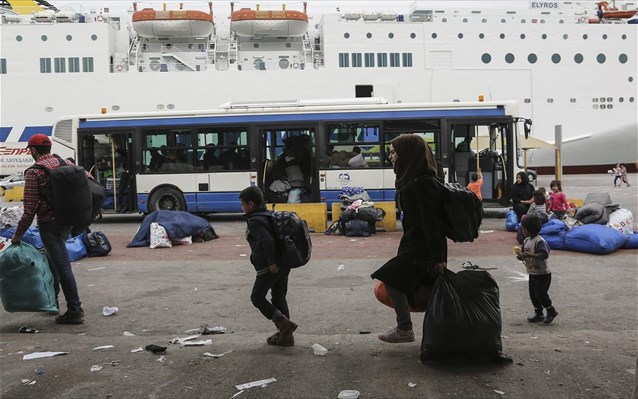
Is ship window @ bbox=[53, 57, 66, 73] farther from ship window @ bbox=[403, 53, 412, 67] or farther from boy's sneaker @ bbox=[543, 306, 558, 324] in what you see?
boy's sneaker @ bbox=[543, 306, 558, 324]

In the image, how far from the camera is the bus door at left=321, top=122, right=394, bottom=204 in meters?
14.7

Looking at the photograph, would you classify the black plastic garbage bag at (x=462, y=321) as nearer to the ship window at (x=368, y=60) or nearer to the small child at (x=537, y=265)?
the small child at (x=537, y=265)

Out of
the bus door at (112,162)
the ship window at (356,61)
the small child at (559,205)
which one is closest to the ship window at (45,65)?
the ship window at (356,61)

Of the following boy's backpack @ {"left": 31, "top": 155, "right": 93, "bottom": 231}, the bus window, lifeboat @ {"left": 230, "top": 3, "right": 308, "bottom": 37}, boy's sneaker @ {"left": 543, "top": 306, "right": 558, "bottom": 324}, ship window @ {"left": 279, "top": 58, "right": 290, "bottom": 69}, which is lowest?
boy's sneaker @ {"left": 543, "top": 306, "right": 558, "bottom": 324}

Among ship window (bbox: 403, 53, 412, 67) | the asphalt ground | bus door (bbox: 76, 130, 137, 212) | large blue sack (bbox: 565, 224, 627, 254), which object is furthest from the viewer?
ship window (bbox: 403, 53, 412, 67)

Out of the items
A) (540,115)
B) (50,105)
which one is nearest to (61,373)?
(50,105)

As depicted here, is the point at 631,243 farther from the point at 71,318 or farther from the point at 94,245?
the point at 94,245

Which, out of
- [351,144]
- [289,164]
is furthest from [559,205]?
[289,164]

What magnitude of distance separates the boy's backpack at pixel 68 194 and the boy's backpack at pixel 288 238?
6.14 feet

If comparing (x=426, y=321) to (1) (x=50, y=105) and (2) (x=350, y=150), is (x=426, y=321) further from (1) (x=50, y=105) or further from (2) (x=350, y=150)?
(1) (x=50, y=105)

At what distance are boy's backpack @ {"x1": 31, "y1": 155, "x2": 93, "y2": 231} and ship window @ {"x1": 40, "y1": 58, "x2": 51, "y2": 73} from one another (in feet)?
90.5

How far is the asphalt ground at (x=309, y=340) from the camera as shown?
3662 millimetres

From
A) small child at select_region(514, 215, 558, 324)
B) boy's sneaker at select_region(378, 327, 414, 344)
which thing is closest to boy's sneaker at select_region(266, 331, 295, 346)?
boy's sneaker at select_region(378, 327, 414, 344)

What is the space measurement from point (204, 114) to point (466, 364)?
12466mm
